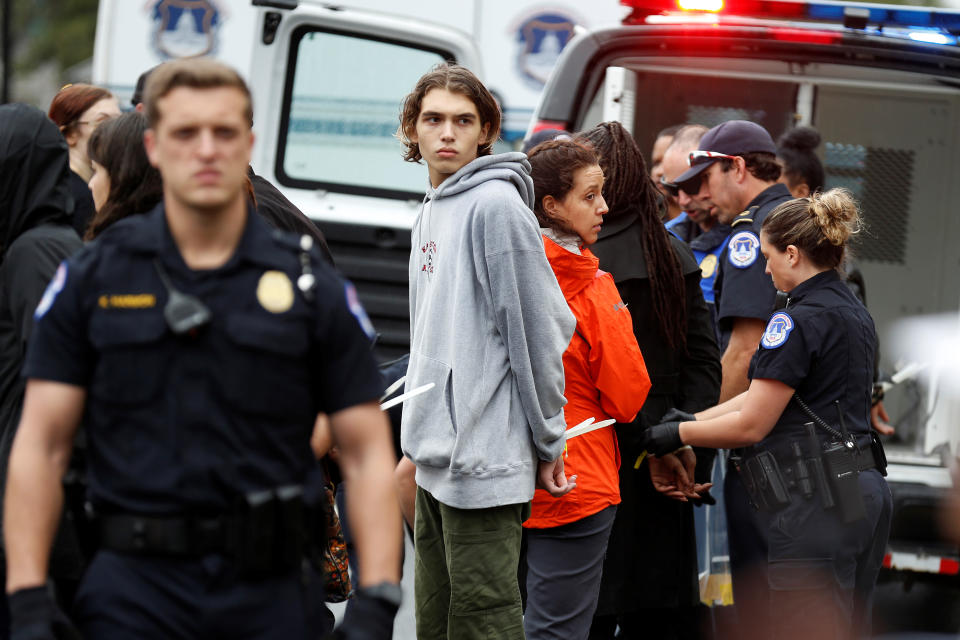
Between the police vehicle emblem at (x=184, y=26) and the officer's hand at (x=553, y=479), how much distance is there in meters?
7.00

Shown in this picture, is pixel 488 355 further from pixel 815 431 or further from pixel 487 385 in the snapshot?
pixel 815 431

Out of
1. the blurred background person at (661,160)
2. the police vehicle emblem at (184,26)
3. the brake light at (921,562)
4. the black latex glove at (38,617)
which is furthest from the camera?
the police vehicle emblem at (184,26)

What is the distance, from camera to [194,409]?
7.71ft

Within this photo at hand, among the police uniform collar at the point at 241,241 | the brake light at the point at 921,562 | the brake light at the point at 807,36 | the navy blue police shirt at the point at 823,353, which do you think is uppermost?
the brake light at the point at 807,36

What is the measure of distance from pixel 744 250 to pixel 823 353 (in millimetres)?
761

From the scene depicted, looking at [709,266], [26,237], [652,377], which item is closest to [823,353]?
[652,377]

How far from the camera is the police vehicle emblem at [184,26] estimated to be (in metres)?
9.93

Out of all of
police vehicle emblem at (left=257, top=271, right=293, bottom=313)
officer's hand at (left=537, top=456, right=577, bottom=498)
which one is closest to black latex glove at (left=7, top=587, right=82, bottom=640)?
police vehicle emblem at (left=257, top=271, right=293, bottom=313)

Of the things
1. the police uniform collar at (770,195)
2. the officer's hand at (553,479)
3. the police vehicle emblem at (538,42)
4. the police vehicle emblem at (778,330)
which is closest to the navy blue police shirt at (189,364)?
the officer's hand at (553,479)

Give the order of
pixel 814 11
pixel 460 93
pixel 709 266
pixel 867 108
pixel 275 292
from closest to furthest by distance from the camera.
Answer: pixel 275 292 < pixel 460 93 < pixel 709 266 < pixel 814 11 < pixel 867 108

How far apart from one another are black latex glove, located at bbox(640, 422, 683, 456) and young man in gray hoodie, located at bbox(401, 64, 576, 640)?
622 mm

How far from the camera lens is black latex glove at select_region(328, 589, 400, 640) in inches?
92.7

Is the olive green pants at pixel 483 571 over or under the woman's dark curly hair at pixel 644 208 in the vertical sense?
under

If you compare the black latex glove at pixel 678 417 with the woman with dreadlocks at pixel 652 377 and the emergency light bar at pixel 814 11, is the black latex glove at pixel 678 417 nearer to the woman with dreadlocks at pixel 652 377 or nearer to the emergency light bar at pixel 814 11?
the woman with dreadlocks at pixel 652 377
